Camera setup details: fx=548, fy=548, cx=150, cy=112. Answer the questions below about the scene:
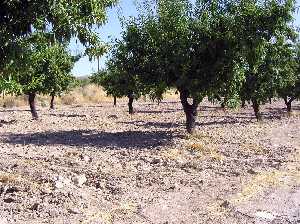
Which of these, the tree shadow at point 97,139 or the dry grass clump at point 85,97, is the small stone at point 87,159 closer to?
the tree shadow at point 97,139

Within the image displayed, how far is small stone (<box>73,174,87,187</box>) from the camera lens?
13.3 meters

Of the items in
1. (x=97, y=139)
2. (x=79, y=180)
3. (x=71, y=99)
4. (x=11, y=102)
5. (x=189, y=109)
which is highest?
(x=71, y=99)

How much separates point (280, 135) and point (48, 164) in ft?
50.3

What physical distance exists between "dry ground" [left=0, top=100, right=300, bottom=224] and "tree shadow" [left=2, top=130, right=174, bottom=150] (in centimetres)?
4

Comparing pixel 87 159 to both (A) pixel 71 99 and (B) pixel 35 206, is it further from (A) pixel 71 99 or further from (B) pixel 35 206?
(A) pixel 71 99

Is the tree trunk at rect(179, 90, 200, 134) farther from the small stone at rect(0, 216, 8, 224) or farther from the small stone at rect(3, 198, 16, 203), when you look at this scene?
the small stone at rect(0, 216, 8, 224)

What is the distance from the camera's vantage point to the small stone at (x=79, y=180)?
1328 cm

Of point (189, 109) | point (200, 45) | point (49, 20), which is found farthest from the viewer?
point (189, 109)

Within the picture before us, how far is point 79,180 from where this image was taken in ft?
44.0

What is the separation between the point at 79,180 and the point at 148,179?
2.00 metres

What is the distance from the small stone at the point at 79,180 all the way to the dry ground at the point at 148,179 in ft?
0.15

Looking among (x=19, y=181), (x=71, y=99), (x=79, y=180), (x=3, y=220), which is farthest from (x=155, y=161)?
(x=71, y=99)

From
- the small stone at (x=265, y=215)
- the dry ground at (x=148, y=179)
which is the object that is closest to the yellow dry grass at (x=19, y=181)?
the dry ground at (x=148, y=179)

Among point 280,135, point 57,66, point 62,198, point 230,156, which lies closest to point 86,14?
point 62,198
